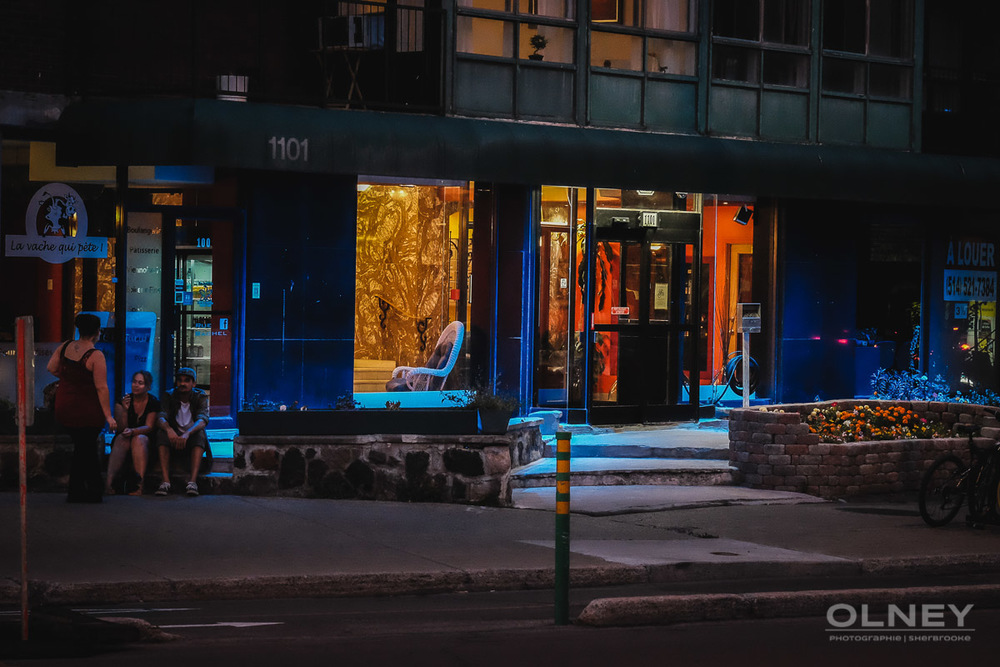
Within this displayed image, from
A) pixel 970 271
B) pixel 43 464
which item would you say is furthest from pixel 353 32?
pixel 970 271

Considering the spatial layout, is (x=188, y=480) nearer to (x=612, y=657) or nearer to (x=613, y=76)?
(x=612, y=657)

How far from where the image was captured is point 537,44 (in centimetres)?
1773

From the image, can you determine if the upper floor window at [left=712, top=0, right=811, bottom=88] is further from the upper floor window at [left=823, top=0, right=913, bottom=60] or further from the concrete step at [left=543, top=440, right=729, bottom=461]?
the concrete step at [left=543, top=440, right=729, bottom=461]

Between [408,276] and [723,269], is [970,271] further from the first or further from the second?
[408,276]

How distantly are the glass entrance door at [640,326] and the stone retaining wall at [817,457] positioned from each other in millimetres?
3321

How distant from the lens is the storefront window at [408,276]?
1714cm

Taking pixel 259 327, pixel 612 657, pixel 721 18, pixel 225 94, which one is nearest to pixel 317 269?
pixel 259 327

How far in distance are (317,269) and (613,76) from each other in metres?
4.98

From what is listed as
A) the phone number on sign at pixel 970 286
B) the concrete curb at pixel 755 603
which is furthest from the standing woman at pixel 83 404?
the phone number on sign at pixel 970 286

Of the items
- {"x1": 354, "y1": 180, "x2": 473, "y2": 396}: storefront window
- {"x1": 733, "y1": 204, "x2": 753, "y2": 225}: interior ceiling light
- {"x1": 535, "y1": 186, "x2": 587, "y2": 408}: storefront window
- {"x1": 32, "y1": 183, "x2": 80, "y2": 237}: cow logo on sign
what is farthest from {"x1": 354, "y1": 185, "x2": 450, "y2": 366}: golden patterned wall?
{"x1": 733, "y1": 204, "x2": 753, "y2": 225}: interior ceiling light

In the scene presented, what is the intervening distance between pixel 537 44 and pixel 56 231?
664 cm

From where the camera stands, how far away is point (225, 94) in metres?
15.7

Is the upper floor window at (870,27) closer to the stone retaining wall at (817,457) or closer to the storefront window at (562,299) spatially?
the storefront window at (562,299)

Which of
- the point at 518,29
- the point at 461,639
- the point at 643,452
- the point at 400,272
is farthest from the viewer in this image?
the point at 518,29
